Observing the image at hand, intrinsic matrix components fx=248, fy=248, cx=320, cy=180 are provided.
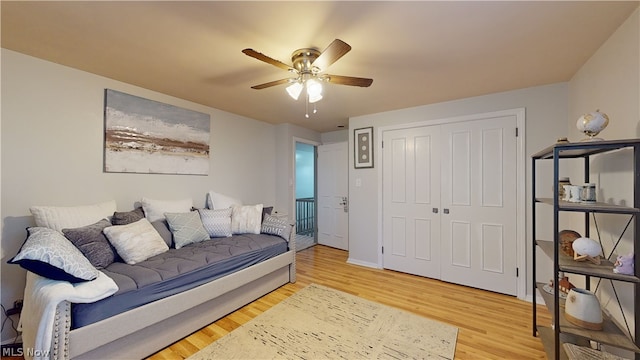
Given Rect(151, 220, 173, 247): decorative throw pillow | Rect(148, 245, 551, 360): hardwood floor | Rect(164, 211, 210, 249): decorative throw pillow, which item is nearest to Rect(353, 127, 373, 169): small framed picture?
Rect(148, 245, 551, 360): hardwood floor

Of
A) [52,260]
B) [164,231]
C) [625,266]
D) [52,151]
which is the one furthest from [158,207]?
[625,266]

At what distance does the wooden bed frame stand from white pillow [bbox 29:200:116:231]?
91cm

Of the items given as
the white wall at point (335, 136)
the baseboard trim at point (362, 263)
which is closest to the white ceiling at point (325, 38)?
the white wall at point (335, 136)

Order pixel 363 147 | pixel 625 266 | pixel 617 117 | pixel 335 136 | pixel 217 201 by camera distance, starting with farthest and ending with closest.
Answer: pixel 335 136, pixel 363 147, pixel 217 201, pixel 617 117, pixel 625 266

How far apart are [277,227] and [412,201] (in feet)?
6.14

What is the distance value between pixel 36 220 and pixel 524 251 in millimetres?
4558

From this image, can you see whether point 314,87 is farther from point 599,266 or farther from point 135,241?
point 599,266

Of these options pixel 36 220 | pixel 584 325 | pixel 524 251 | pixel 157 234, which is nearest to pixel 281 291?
pixel 157 234

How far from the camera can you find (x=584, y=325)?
1.46 m

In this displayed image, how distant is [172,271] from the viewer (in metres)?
1.95

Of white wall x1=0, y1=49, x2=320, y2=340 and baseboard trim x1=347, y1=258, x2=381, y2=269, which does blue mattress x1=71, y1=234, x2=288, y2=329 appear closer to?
white wall x1=0, y1=49, x2=320, y2=340

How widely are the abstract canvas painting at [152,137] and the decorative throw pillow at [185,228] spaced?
2.12 ft

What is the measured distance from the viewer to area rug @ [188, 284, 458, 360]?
6.05 ft

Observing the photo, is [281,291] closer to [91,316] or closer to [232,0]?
[91,316]
